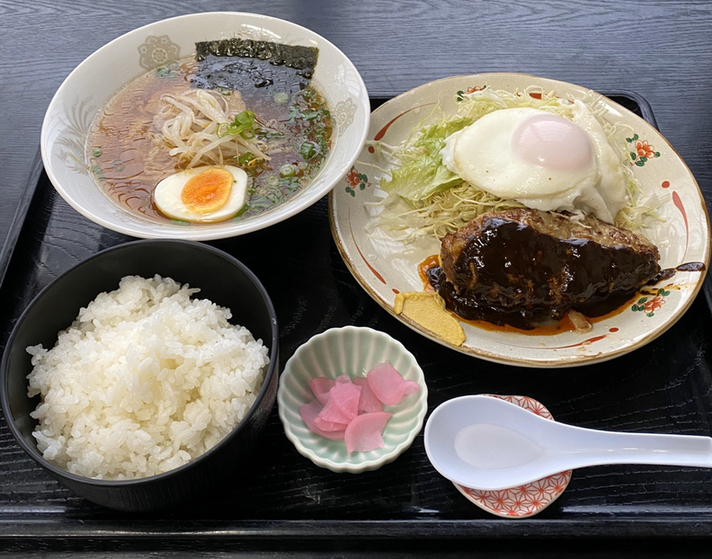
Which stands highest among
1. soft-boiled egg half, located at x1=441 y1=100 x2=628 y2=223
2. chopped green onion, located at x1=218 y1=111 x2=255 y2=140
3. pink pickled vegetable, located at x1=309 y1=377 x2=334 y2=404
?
soft-boiled egg half, located at x1=441 y1=100 x2=628 y2=223

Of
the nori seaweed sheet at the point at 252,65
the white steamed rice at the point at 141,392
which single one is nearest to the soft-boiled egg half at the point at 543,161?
the nori seaweed sheet at the point at 252,65

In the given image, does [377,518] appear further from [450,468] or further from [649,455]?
[649,455]

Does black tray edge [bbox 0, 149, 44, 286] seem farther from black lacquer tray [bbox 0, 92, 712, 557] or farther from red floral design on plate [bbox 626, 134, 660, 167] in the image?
red floral design on plate [bbox 626, 134, 660, 167]

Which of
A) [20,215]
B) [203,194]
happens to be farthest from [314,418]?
[20,215]

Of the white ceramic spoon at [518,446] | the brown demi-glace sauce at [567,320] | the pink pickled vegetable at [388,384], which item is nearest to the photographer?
the white ceramic spoon at [518,446]

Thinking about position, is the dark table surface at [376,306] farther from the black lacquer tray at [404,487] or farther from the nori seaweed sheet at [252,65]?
the nori seaweed sheet at [252,65]

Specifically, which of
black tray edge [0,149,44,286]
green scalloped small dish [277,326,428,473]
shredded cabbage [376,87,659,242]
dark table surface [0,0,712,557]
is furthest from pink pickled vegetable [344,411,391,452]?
black tray edge [0,149,44,286]
